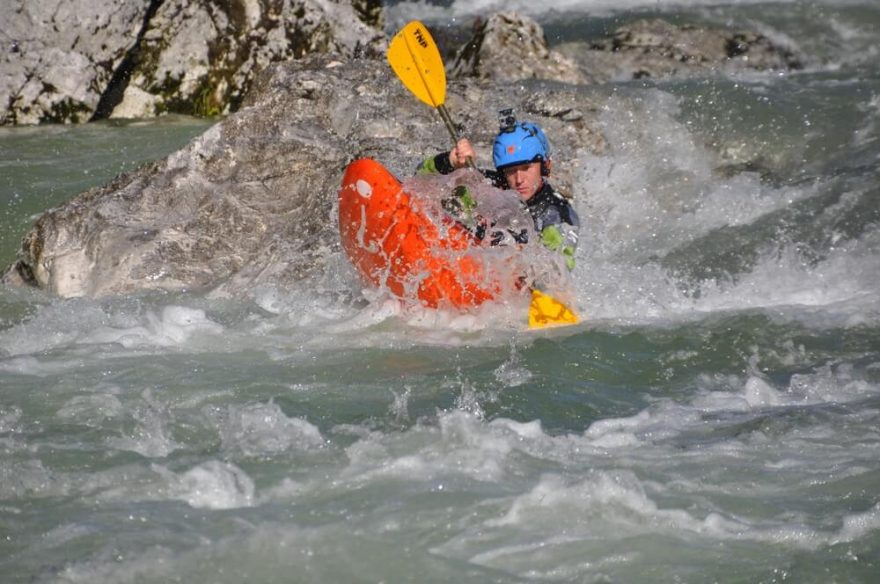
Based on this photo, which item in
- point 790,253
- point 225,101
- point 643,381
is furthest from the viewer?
point 225,101

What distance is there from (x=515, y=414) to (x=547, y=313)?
1.27m

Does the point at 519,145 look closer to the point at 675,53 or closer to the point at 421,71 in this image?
the point at 421,71

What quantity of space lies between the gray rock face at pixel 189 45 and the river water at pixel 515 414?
7.91ft

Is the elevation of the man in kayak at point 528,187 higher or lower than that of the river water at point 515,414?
higher

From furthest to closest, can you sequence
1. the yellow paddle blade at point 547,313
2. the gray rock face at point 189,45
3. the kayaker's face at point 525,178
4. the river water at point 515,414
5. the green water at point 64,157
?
the gray rock face at point 189,45 < the green water at point 64,157 < the kayaker's face at point 525,178 < the yellow paddle blade at point 547,313 < the river water at point 515,414

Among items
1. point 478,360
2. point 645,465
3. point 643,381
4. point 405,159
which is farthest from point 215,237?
point 645,465

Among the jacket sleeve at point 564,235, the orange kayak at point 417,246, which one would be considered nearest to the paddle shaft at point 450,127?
the orange kayak at point 417,246

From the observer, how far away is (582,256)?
6738mm

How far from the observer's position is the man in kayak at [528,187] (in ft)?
18.9

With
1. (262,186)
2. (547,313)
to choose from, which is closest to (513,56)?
(262,186)

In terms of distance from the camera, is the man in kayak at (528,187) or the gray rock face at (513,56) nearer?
the man in kayak at (528,187)

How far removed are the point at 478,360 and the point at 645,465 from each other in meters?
1.28

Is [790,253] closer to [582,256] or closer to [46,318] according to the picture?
[582,256]

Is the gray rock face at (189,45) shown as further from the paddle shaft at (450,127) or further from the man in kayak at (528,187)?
the man in kayak at (528,187)
